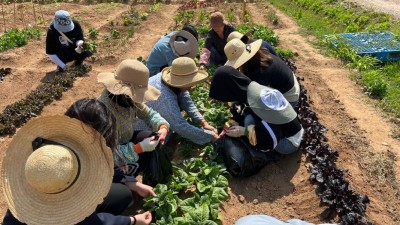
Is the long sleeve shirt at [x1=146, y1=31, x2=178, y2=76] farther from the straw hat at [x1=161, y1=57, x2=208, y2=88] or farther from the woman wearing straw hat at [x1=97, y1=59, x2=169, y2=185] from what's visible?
the woman wearing straw hat at [x1=97, y1=59, x2=169, y2=185]

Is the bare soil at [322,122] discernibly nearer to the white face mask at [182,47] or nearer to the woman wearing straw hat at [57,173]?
the woman wearing straw hat at [57,173]

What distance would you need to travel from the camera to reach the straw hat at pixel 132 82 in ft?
12.0

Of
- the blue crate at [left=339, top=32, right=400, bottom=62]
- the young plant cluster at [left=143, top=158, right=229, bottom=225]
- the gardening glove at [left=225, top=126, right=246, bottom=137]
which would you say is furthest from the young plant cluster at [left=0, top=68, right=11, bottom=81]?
the blue crate at [left=339, top=32, right=400, bottom=62]

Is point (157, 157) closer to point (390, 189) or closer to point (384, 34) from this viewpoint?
point (390, 189)

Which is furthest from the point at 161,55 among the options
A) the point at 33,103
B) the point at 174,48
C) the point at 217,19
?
the point at 33,103

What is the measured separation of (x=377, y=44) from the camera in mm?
8664

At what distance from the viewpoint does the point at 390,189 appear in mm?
4336

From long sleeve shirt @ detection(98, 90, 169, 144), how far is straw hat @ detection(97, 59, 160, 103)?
0.16 meters

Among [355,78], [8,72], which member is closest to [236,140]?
[355,78]

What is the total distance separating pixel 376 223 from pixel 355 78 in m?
4.22

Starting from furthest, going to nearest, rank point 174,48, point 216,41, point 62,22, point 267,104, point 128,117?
point 62,22, point 216,41, point 174,48, point 267,104, point 128,117

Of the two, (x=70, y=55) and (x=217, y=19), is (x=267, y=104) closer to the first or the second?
(x=217, y=19)

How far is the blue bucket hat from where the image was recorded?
25.6 ft

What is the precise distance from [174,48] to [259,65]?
1.70 metres
